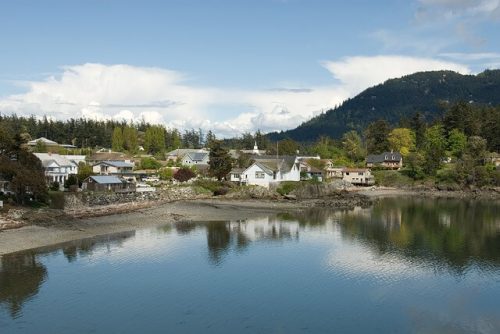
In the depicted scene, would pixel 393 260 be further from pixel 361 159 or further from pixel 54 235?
pixel 361 159

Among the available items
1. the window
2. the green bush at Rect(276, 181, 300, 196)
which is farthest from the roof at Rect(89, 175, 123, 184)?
the green bush at Rect(276, 181, 300, 196)

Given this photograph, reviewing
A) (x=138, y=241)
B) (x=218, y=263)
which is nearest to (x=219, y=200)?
(x=138, y=241)

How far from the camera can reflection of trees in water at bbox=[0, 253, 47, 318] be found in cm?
2083

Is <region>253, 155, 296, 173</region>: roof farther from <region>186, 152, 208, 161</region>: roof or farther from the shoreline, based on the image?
<region>186, 152, 208, 161</region>: roof

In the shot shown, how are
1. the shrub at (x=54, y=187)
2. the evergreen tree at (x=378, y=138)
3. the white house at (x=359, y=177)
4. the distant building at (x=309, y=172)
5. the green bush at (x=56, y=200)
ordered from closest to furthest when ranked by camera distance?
the green bush at (x=56, y=200) → the shrub at (x=54, y=187) → the distant building at (x=309, y=172) → the white house at (x=359, y=177) → the evergreen tree at (x=378, y=138)

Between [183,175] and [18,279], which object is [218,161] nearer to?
[183,175]

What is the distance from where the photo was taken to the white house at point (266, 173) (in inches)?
2341

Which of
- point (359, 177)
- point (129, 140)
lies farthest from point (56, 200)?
point (129, 140)

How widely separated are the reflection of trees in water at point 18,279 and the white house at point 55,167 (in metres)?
26.6

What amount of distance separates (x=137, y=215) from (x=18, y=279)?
18497 millimetres

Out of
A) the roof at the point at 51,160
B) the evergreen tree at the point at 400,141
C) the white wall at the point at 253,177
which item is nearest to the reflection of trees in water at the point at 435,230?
the white wall at the point at 253,177

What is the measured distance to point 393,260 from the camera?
93.5ft

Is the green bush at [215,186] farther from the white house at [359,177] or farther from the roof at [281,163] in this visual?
the white house at [359,177]

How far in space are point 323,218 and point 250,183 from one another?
55.0 feet
